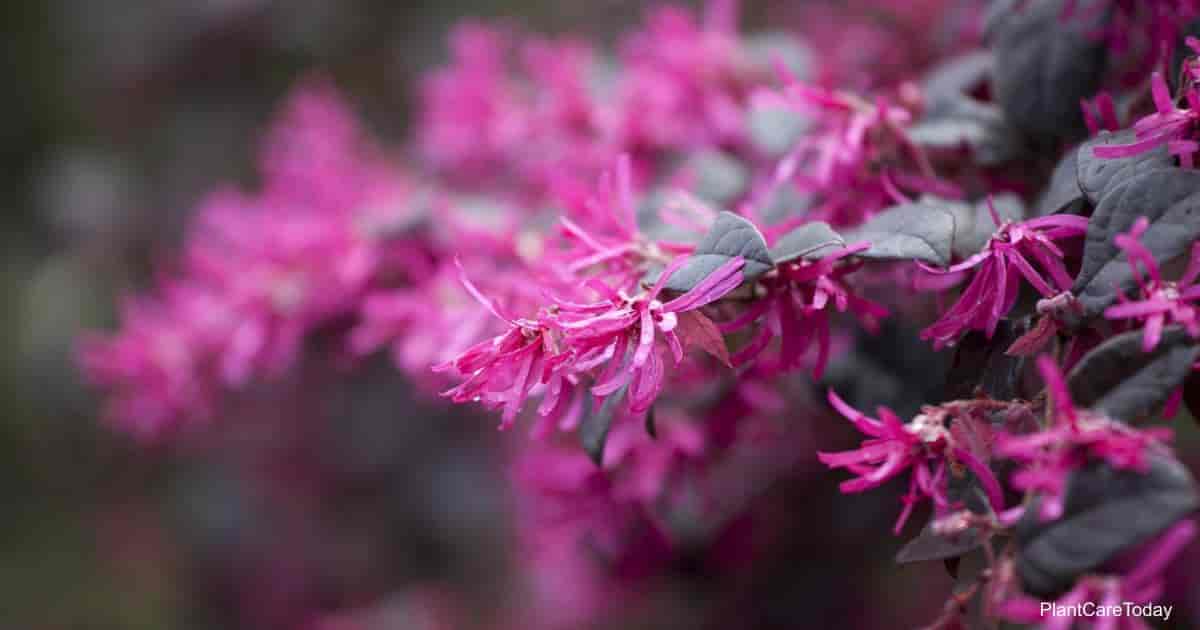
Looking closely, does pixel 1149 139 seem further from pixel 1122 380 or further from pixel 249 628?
pixel 249 628

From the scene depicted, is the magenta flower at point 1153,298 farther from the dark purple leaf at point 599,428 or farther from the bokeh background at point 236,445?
the bokeh background at point 236,445

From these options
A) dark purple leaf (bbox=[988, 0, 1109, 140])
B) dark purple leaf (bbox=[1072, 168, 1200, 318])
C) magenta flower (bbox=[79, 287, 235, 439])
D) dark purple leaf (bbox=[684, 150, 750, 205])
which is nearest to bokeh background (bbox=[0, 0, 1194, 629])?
magenta flower (bbox=[79, 287, 235, 439])

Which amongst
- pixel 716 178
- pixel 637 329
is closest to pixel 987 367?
pixel 637 329

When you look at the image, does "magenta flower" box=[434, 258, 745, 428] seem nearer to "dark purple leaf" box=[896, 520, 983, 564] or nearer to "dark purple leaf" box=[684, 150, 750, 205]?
"dark purple leaf" box=[896, 520, 983, 564]

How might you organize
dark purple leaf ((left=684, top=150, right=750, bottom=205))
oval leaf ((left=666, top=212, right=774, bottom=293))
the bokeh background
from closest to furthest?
oval leaf ((left=666, top=212, right=774, bottom=293)) → dark purple leaf ((left=684, top=150, right=750, bottom=205)) → the bokeh background

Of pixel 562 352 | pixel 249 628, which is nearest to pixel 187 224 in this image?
pixel 249 628

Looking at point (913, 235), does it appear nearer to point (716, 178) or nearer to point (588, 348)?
point (588, 348)
